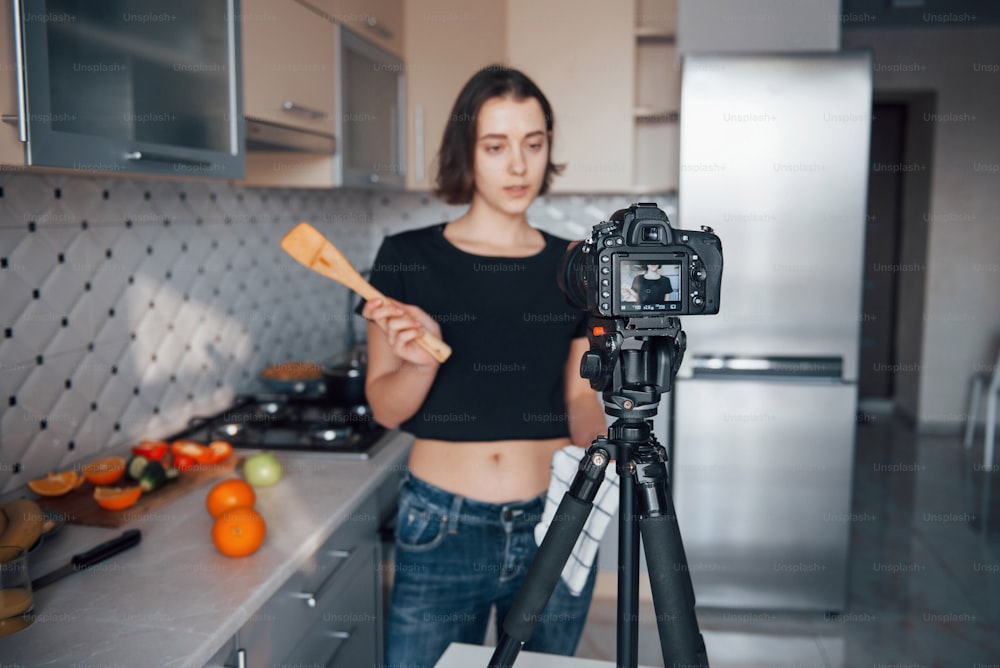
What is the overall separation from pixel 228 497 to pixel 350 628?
477 mm

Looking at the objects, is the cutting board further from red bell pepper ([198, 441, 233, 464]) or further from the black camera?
the black camera

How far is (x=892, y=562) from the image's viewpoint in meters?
3.21

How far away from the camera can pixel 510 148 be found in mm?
1331

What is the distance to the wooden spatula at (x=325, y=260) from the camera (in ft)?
3.53

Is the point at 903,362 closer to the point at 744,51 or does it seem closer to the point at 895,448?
the point at 895,448

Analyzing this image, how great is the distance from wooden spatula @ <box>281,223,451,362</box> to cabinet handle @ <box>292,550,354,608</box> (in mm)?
506

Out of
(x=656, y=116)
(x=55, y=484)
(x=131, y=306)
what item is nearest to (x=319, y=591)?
→ (x=55, y=484)

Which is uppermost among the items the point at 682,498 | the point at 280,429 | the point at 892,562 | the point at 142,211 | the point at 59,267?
the point at 142,211

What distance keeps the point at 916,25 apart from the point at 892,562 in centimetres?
326

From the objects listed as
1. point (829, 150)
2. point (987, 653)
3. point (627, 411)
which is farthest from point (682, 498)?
point (627, 411)

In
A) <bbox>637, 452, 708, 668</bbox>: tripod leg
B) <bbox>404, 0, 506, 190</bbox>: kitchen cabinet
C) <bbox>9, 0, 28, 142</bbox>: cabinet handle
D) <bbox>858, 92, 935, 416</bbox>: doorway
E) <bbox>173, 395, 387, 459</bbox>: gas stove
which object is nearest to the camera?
<bbox>637, 452, 708, 668</bbox>: tripod leg

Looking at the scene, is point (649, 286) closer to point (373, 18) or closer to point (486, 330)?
point (486, 330)

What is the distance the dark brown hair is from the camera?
4.43 feet

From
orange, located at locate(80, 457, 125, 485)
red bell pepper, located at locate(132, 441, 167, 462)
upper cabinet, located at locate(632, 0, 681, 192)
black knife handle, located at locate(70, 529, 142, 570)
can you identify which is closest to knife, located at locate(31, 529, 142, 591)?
black knife handle, located at locate(70, 529, 142, 570)
